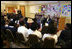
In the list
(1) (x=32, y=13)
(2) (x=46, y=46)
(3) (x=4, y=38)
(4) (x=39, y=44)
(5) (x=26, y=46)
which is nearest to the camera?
(2) (x=46, y=46)

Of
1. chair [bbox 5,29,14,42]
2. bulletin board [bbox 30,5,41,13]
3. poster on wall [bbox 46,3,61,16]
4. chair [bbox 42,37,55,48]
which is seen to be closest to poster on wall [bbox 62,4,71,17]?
poster on wall [bbox 46,3,61,16]

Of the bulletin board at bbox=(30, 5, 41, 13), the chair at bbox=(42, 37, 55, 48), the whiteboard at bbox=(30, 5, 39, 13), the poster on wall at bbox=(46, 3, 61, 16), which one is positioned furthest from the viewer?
the whiteboard at bbox=(30, 5, 39, 13)

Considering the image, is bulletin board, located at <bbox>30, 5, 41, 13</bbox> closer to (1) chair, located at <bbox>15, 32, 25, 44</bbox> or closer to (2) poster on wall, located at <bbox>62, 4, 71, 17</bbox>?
(2) poster on wall, located at <bbox>62, 4, 71, 17</bbox>

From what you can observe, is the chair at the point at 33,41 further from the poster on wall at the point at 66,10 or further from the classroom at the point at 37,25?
the poster on wall at the point at 66,10

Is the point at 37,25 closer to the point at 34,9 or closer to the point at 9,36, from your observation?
the point at 9,36

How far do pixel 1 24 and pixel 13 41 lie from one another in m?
0.72

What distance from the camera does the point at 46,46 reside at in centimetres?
187

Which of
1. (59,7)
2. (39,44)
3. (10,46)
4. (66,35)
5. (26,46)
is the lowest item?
(10,46)

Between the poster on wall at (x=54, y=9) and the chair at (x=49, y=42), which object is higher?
the poster on wall at (x=54, y=9)

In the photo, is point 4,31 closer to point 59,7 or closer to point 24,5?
point 59,7

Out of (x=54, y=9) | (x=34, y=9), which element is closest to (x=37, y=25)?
(x=54, y=9)

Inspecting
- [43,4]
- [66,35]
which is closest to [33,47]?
[66,35]

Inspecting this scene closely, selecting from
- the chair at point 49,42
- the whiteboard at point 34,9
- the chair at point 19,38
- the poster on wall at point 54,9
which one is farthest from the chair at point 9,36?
the whiteboard at point 34,9

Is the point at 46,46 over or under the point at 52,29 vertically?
under
